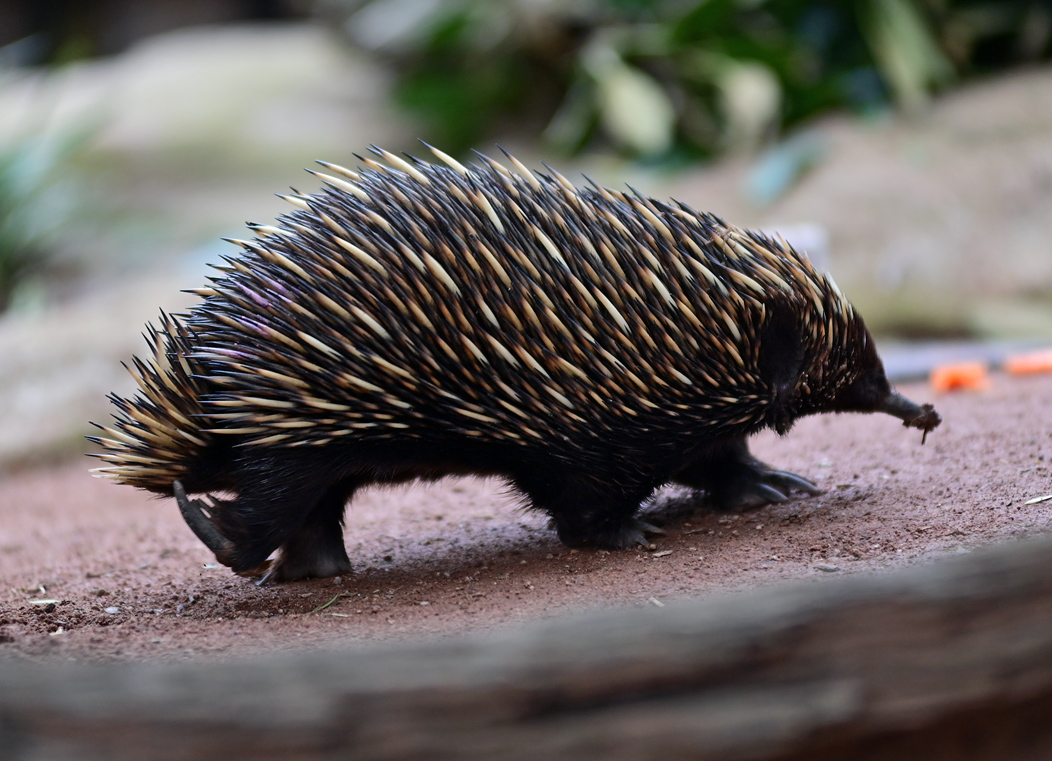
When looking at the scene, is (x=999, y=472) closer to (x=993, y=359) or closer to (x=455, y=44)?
(x=993, y=359)

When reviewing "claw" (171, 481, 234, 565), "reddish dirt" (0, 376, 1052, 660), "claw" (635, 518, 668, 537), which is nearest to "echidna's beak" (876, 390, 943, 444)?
"reddish dirt" (0, 376, 1052, 660)

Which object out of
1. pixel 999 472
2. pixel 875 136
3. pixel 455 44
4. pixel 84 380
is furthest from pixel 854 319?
pixel 455 44

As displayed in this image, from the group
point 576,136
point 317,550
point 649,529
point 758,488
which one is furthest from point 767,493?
point 576,136

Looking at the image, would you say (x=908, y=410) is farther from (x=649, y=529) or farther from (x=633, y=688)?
(x=633, y=688)

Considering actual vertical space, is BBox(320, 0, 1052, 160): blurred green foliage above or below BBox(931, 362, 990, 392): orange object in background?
above

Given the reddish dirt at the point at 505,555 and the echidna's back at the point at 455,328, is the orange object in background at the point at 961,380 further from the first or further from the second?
the echidna's back at the point at 455,328

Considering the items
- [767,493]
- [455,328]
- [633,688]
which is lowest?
[767,493]

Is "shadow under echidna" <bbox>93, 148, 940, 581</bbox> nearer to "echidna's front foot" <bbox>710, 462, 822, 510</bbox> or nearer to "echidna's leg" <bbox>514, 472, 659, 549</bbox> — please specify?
"echidna's leg" <bbox>514, 472, 659, 549</bbox>
